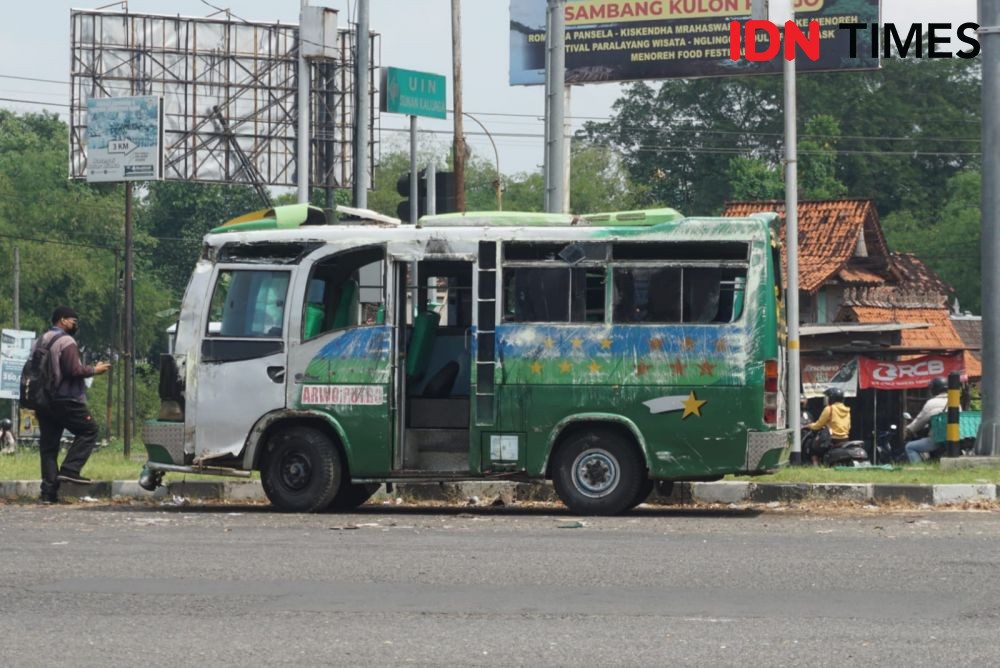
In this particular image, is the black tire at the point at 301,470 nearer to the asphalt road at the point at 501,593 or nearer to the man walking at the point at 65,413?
the asphalt road at the point at 501,593

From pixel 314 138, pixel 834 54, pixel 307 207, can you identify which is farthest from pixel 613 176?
pixel 307 207

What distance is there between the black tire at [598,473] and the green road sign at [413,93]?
9942 mm

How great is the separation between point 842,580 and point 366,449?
6.02 metres

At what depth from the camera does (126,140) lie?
2339cm

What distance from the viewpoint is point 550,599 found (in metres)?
9.14

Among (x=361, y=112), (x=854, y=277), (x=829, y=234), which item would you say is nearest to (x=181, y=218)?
(x=829, y=234)

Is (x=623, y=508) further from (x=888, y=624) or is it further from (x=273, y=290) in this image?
(x=888, y=624)

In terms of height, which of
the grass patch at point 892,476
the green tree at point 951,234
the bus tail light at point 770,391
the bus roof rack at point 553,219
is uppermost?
the green tree at point 951,234

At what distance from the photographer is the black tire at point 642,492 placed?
1472 centimetres

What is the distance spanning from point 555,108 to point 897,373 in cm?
1277

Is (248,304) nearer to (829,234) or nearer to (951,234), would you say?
(829,234)

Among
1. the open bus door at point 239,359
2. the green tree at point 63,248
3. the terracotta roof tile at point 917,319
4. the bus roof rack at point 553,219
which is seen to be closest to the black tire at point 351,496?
the open bus door at point 239,359

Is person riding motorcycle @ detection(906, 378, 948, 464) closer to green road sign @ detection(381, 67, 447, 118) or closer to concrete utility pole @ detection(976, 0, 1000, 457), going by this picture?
concrete utility pole @ detection(976, 0, 1000, 457)

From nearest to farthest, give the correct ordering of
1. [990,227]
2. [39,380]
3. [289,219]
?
[289,219]
[39,380]
[990,227]
